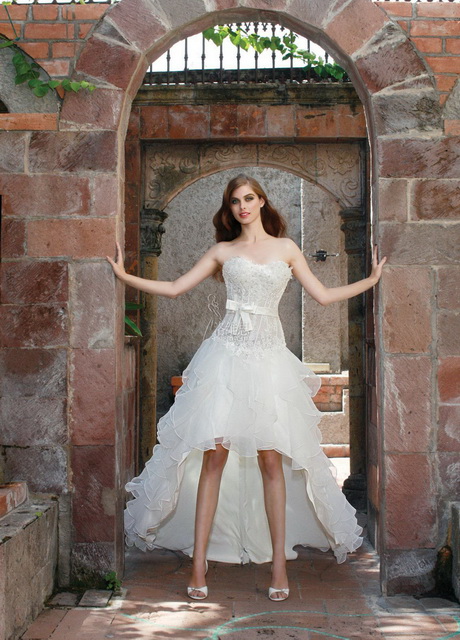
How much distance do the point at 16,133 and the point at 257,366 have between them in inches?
67.5

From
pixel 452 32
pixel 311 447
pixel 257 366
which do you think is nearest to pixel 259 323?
pixel 257 366

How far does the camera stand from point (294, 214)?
1056cm

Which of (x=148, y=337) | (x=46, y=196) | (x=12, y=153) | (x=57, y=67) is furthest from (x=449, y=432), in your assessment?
(x=148, y=337)

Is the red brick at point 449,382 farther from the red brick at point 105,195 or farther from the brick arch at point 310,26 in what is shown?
the red brick at point 105,195

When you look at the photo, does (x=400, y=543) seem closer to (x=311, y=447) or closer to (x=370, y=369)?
(x=311, y=447)

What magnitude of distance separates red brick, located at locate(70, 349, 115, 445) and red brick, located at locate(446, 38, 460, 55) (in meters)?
2.34

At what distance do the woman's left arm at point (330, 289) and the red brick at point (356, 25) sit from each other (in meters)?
1.04

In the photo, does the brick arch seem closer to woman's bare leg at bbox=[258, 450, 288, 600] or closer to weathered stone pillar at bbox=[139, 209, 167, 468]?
woman's bare leg at bbox=[258, 450, 288, 600]

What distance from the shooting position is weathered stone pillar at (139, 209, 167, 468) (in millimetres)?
6254

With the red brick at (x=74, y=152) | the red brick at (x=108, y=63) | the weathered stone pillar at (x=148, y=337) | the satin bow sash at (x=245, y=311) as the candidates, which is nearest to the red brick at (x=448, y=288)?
the satin bow sash at (x=245, y=311)

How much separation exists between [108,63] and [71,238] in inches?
36.0

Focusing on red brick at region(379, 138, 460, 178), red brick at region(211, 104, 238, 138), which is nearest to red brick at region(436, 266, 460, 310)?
red brick at region(379, 138, 460, 178)

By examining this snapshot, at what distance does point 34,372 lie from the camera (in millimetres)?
3656

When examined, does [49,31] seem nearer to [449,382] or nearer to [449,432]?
[449,382]
